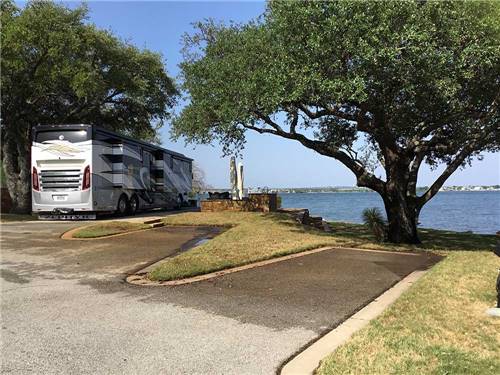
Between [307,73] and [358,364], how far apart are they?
26.3 feet

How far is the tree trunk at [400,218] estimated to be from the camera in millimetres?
15758

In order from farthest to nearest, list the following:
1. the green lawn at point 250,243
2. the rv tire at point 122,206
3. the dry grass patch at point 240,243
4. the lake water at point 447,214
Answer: the lake water at point 447,214 → the rv tire at point 122,206 → the green lawn at point 250,243 → the dry grass patch at point 240,243

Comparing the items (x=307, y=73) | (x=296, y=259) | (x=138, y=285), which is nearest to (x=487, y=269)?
(x=296, y=259)

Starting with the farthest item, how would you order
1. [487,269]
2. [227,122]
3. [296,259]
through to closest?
[227,122] < [296,259] < [487,269]

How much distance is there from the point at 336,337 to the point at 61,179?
51.7 ft

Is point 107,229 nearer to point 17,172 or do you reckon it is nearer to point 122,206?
point 122,206

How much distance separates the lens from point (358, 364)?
4.47 m

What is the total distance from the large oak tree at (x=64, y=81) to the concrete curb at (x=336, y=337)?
54.6ft

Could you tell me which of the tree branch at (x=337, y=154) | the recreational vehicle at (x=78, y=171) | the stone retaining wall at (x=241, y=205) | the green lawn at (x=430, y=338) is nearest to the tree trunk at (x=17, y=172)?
the recreational vehicle at (x=78, y=171)

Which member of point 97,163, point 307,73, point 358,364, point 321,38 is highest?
point 321,38

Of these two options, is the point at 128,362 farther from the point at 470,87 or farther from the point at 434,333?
the point at 470,87

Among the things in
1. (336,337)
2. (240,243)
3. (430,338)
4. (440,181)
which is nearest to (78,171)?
(240,243)

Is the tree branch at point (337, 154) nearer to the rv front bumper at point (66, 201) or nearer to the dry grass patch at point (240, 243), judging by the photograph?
the dry grass patch at point (240, 243)

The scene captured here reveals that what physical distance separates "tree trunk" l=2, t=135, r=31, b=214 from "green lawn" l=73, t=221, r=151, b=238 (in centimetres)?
1003
